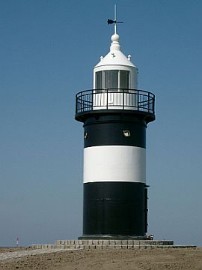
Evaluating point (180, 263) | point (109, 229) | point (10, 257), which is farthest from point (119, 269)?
point (109, 229)

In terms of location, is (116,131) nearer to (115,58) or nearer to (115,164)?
(115,164)

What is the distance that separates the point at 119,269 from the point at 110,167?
8.87 metres

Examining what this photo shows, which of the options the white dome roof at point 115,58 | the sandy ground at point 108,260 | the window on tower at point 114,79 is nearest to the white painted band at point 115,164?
the window on tower at point 114,79

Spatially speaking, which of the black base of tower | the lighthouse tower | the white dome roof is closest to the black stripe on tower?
the lighthouse tower

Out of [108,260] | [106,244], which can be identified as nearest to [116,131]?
[106,244]

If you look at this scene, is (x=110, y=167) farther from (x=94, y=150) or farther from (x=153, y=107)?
(x=153, y=107)

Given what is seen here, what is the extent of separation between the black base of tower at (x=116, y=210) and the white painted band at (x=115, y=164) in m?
0.25

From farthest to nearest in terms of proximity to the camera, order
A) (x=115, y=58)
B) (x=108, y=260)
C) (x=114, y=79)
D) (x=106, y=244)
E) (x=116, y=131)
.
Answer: (x=115, y=58) → (x=114, y=79) → (x=116, y=131) → (x=106, y=244) → (x=108, y=260)

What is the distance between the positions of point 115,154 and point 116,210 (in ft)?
7.50

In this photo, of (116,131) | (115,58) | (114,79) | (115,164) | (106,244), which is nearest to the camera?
(106,244)

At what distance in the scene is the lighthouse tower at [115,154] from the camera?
26781 mm

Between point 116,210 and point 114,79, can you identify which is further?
point 114,79

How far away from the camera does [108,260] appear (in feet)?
65.2

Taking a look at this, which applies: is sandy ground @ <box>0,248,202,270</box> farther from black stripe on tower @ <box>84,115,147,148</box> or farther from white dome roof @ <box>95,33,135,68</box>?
white dome roof @ <box>95,33,135,68</box>
